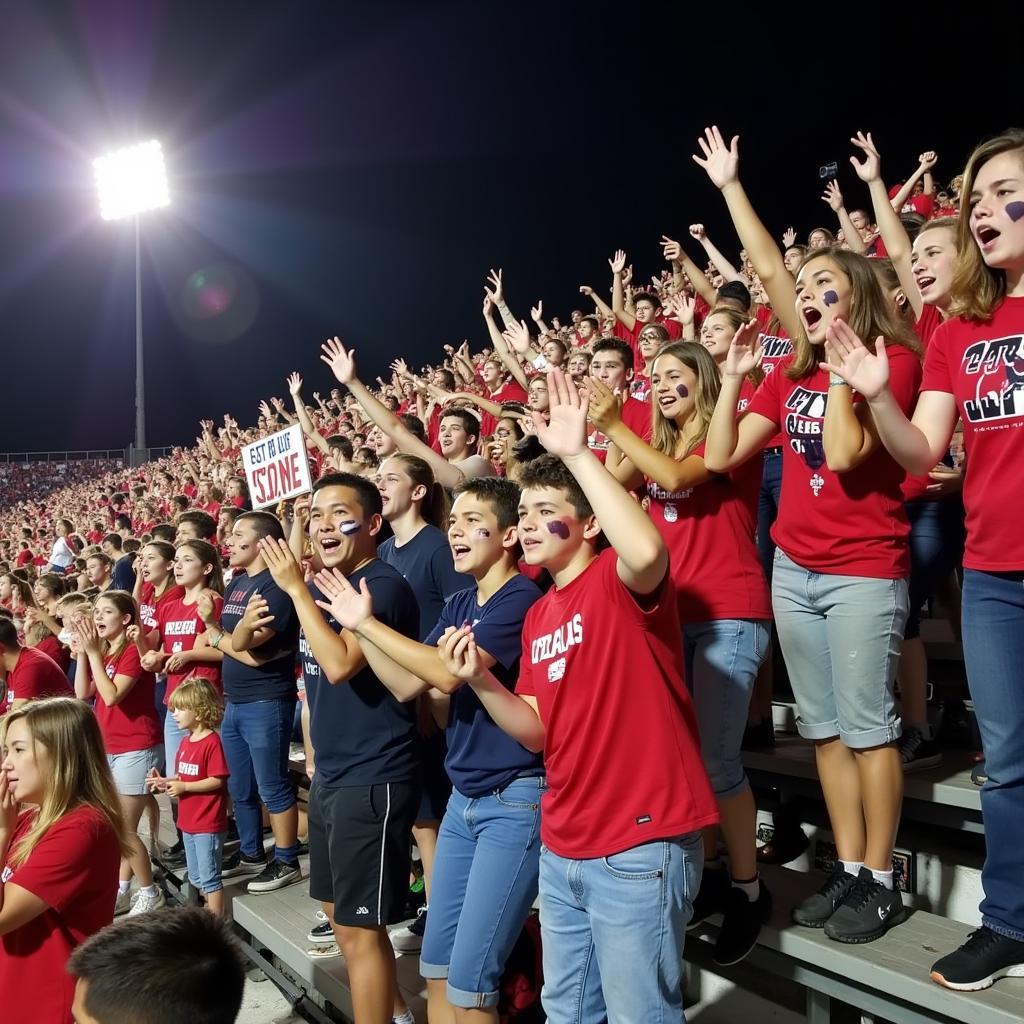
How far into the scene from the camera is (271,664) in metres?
4.84

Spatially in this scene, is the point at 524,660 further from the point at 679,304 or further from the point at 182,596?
the point at 182,596

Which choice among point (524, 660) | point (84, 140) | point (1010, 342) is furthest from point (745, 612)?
point (84, 140)

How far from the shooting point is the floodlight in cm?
2683

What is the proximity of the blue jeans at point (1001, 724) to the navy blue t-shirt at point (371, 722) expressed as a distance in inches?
66.2

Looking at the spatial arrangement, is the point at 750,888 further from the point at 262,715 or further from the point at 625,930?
the point at 262,715

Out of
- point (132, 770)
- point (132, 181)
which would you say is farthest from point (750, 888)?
point (132, 181)

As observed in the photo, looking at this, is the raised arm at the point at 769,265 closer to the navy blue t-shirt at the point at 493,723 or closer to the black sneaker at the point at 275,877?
the navy blue t-shirt at the point at 493,723

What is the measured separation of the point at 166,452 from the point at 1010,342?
30.1 metres

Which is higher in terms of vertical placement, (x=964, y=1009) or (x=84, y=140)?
(x=84, y=140)

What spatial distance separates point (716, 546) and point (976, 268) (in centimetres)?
111

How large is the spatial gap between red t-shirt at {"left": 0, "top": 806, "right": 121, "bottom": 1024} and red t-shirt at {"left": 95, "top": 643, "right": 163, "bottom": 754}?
2910 mm

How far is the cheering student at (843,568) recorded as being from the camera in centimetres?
255

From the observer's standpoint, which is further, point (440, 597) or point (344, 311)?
point (344, 311)

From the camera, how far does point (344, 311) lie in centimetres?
3381
